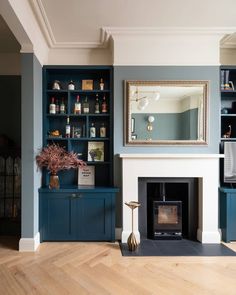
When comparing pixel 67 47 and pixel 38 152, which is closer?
pixel 38 152

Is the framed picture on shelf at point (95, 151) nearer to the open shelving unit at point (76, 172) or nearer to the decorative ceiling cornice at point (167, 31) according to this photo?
the open shelving unit at point (76, 172)

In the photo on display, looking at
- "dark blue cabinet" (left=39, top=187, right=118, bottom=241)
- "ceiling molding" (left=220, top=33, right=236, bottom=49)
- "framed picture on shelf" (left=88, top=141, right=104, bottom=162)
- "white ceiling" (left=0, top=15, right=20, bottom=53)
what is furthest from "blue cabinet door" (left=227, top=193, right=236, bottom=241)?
"white ceiling" (left=0, top=15, right=20, bottom=53)

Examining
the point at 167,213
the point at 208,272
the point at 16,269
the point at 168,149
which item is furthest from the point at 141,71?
the point at 16,269

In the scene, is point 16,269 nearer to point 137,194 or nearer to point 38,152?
point 38,152

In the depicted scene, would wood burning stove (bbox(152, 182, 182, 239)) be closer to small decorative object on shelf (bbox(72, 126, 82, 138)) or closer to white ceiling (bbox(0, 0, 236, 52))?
small decorative object on shelf (bbox(72, 126, 82, 138))

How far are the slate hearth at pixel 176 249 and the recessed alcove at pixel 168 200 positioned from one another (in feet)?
0.62

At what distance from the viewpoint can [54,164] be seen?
3180 mm

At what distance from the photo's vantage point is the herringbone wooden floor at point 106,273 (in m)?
2.11

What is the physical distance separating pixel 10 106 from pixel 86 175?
1710 mm

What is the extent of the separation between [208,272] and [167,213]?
3.41 feet

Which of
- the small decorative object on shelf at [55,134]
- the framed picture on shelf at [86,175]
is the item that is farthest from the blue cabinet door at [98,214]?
the small decorative object on shelf at [55,134]

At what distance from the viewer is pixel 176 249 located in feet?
9.82

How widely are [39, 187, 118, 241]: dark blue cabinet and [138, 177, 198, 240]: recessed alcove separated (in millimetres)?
456

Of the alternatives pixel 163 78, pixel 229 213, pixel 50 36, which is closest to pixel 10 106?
pixel 50 36
